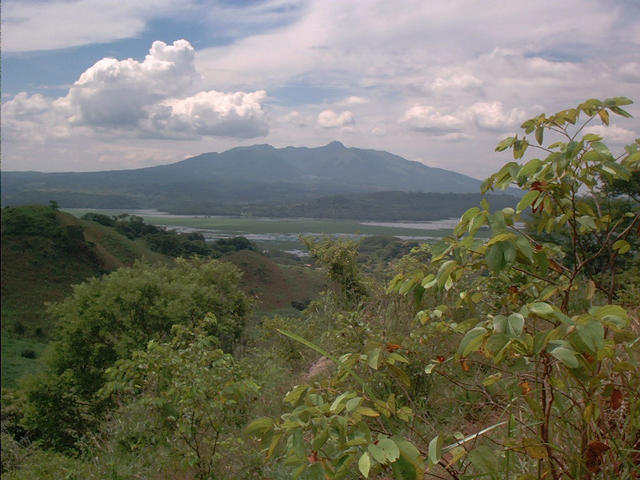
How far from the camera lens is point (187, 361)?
4.41 metres

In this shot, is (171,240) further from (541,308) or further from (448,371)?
(541,308)

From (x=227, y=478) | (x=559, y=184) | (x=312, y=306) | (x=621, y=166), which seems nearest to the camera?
(x=621, y=166)

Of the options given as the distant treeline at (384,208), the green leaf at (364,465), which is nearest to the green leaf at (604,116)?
the green leaf at (364,465)

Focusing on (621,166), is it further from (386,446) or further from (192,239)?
(192,239)

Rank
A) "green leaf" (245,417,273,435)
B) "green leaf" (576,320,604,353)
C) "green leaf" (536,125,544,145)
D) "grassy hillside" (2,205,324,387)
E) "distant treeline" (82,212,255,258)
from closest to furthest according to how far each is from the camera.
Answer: "green leaf" (576,320,604,353) → "green leaf" (245,417,273,435) → "green leaf" (536,125,544,145) → "grassy hillside" (2,205,324,387) → "distant treeline" (82,212,255,258)

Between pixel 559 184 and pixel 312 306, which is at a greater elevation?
pixel 559 184

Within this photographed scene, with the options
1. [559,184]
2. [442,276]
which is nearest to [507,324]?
[442,276]

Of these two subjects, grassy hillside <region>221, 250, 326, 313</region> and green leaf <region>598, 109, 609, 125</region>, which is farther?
grassy hillside <region>221, 250, 326, 313</region>

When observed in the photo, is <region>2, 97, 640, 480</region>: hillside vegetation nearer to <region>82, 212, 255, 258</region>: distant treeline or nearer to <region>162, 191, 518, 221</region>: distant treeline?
<region>162, 191, 518, 221</region>: distant treeline

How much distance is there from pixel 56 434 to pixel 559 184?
17370mm

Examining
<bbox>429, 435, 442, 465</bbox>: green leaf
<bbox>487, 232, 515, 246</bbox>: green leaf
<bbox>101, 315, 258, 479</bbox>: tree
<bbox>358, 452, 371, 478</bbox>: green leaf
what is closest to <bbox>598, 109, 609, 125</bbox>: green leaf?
<bbox>487, 232, 515, 246</bbox>: green leaf

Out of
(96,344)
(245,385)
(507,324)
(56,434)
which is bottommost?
(56,434)

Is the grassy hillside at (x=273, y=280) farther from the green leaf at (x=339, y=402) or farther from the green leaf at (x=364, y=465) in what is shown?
the green leaf at (x=364, y=465)

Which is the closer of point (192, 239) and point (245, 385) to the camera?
point (245, 385)
